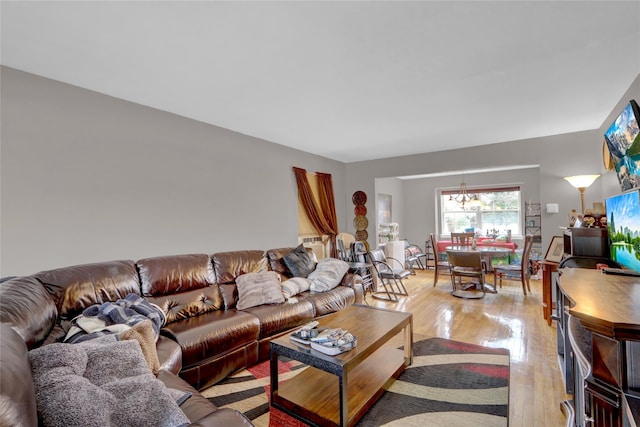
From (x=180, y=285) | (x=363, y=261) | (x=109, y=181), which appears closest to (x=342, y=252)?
(x=363, y=261)

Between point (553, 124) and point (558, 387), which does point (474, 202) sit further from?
point (558, 387)

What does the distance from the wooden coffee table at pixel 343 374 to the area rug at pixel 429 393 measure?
0.09 meters

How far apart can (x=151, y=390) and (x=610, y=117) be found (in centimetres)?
492

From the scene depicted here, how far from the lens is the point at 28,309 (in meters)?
1.54

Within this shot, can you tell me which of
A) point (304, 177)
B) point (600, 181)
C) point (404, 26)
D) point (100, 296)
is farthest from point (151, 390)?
point (600, 181)

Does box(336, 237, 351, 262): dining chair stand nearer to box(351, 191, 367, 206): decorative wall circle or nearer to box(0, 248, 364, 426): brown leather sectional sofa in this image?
box(351, 191, 367, 206): decorative wall circle

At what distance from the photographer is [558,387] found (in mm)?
2113

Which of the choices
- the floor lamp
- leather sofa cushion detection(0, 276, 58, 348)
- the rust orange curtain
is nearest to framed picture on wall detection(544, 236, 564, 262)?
the floor lamp

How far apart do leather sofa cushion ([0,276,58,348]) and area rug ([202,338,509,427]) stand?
113cm

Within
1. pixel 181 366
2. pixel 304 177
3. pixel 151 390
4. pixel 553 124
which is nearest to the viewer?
pixel 151 390

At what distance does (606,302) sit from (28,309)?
110 inches

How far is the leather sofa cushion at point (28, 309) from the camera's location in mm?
1398

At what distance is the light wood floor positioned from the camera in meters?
1.95

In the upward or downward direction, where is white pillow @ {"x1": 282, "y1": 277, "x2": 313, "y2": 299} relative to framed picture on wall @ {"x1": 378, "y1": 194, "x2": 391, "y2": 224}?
downward
